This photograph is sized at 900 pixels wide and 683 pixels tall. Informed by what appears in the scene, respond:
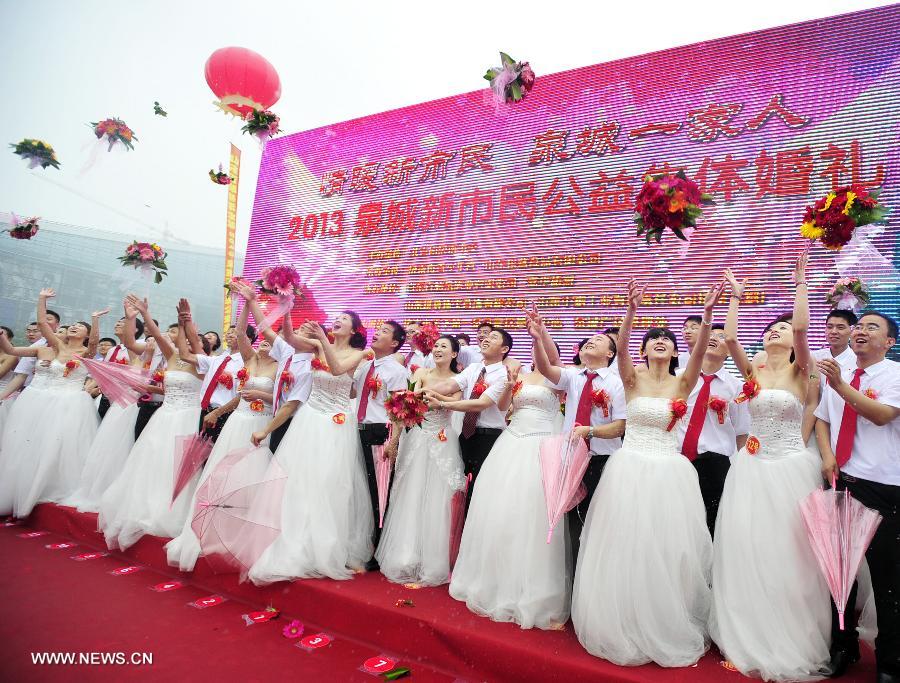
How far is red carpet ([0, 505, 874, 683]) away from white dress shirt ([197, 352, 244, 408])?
154 centimetres

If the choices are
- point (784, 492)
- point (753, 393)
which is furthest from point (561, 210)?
point (784, 492)

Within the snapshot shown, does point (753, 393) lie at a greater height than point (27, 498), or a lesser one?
greater

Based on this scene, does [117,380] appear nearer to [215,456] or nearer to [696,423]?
[215,456]

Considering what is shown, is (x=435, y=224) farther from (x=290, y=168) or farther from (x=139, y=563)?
(x=139, y=563)

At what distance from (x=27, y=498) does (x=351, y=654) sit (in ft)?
11.7

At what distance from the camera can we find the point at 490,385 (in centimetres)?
352

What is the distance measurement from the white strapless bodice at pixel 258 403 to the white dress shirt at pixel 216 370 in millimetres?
565

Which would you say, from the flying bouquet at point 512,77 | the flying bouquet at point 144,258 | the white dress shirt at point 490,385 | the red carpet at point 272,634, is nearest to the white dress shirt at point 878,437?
the red carpet at point 272,634

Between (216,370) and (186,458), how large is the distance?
35.5 inches

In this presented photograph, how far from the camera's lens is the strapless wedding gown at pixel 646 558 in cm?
242

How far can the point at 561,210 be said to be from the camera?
623 cm

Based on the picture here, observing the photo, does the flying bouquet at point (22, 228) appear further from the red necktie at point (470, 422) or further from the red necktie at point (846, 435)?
the red necktie at point (846, 435)

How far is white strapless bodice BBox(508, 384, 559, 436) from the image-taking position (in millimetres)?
3291

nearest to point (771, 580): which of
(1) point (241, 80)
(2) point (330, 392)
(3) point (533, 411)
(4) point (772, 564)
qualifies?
(4) point (772, 564)
